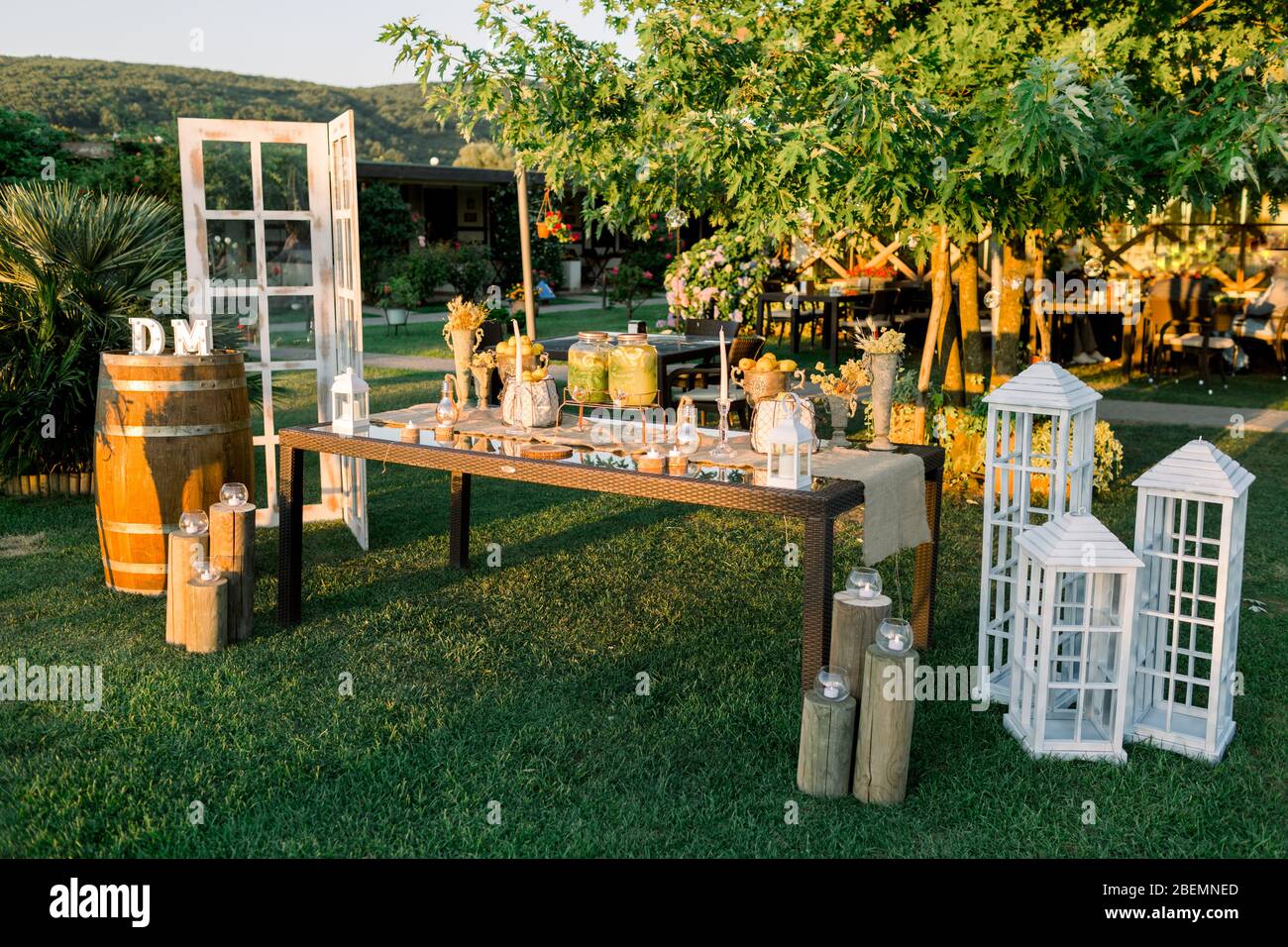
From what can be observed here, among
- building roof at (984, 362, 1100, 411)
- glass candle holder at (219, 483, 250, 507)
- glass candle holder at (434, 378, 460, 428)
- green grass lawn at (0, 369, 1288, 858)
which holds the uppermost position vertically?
building roof at (984, 362, 1100, 411)

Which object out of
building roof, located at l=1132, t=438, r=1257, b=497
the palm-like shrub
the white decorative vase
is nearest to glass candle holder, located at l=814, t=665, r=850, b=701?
building roof, located at l=1132, t=438, r=1257, b=497

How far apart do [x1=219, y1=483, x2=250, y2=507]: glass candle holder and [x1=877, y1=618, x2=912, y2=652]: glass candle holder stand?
272cm

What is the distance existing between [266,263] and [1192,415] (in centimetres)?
773

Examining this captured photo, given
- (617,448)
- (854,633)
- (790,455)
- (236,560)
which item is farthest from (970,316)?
(236,560)

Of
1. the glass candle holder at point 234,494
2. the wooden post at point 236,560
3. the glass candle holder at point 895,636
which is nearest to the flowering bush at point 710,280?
the glass candle holder at point 234,494

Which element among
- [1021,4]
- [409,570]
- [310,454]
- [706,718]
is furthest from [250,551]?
[1021,4]

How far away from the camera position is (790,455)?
3.78 m

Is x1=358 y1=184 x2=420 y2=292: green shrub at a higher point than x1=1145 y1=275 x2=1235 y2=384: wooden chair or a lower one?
higher

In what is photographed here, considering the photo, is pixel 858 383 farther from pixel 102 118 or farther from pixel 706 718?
pixel 102 118

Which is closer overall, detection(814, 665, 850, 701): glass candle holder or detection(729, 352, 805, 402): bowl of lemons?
detection(814, 665, 850, 701): glass candle holder

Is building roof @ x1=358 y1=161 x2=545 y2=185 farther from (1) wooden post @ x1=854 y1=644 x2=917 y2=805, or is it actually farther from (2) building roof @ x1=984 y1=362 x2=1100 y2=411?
(1) wooden post @ x1=854 y1=644 x2=917 y2=805

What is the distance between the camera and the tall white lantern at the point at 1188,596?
3.61 m

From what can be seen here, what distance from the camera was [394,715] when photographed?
4008mm

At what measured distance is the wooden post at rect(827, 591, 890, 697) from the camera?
3479 mm
